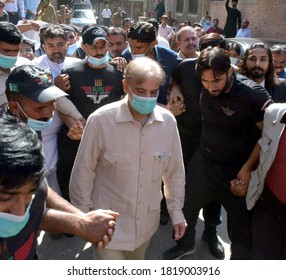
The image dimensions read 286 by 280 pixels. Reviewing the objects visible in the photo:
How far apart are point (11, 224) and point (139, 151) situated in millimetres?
995

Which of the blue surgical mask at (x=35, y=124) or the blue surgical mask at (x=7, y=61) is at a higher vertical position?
the blue surgical mask at (x=7, y=61)

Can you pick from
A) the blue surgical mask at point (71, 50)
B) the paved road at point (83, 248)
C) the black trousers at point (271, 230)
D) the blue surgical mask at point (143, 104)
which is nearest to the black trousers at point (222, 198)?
the black trousers at point (271, 230)

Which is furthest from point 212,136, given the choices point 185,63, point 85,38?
point 85,38

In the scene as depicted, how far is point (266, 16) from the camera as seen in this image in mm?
15836

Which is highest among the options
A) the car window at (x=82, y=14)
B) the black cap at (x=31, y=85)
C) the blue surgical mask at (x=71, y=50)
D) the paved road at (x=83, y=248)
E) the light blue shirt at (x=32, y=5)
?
the black cap at (x=31, y=85)

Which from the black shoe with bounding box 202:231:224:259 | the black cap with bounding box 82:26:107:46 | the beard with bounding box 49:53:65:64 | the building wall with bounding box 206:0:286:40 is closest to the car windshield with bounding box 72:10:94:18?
the building wall with bounding box 206:0:286:40

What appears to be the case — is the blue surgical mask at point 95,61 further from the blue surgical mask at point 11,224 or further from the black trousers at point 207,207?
the blue surgical mask at point 11,224

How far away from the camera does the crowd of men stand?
5.67 feet

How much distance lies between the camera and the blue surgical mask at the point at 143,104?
2.29 metres

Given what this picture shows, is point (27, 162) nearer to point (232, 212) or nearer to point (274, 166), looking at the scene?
point (274, 166)

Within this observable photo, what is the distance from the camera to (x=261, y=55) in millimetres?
3412

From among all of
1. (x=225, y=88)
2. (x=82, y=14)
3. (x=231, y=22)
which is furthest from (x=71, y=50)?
(x=82, y=14)

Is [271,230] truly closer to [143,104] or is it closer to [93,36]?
[143,104]

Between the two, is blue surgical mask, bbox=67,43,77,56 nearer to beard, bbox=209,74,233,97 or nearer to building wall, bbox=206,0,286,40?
beard, bbox=209,74,233,97
